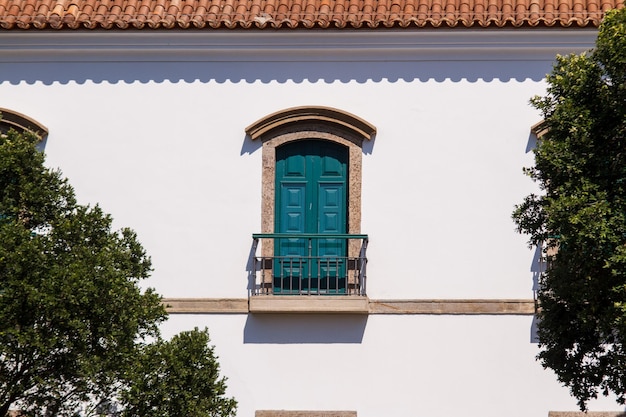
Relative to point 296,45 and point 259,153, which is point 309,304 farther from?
point 296,45

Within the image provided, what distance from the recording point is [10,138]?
11719 millimetres

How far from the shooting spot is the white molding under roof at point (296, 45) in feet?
49.5

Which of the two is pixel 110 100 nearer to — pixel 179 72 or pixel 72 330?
pixel 179 72

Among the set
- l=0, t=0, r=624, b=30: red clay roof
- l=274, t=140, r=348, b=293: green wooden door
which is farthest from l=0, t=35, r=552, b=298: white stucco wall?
l=0, t=0, r=624, b=30: red clay roof

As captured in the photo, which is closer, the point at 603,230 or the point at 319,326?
the point at 603,230

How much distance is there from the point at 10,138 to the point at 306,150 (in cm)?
441

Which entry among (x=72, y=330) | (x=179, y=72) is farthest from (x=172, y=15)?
(x=72, y=330)

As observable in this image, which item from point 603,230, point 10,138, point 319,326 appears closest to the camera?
point 603,230

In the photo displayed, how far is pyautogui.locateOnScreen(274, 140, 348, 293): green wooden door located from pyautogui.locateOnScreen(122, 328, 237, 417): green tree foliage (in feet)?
9.77

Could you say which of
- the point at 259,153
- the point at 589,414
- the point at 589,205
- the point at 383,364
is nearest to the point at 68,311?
the point at 589,205

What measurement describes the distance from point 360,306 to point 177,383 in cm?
332

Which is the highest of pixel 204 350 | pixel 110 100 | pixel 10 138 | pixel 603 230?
pixel 110 100

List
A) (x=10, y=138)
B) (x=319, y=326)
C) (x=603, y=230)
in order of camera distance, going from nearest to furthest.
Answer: (x=603, y=230)
(x=10, y=138)
(x=319, y=326)

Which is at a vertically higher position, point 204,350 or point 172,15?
point 172,15
